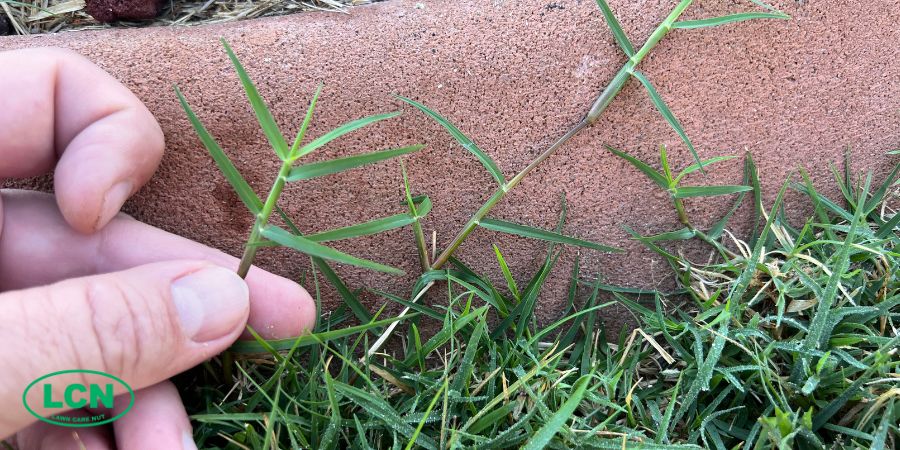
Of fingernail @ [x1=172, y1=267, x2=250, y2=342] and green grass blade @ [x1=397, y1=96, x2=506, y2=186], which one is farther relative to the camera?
green grass blade @ [x1=397, y1=96, x2=506, y2=186]

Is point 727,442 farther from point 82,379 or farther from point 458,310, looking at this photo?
point 82,379

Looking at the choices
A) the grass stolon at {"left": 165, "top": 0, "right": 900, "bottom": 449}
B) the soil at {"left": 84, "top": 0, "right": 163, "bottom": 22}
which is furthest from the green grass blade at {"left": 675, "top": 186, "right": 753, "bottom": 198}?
the soil at {"left": 84, "top": 0, "right": 163, "bottom": 22}

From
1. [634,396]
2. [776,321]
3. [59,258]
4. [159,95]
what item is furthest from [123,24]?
[776,321]

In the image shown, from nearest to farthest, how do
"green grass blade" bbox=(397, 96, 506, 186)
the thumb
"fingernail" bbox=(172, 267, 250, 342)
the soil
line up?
1. the thumb
2. "fingernail" bbox=(172, 267, 250, 342)
3. "green grass blade" bbox=(397, 96, 506, 186)
4. the soil

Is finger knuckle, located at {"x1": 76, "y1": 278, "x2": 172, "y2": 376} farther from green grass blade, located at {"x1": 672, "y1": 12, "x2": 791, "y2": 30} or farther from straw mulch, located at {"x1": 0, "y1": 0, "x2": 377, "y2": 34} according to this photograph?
green grass blade, located at {"x1": 672, "y1": 12, "x2": 791, "y2": 30}

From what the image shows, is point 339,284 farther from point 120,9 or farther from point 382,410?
point 120,9

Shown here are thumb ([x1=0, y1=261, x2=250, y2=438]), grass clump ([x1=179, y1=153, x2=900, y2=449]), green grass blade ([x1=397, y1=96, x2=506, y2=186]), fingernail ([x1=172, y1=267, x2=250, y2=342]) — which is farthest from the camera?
green grass blade ([x1=397, y1=96, x2=506, y2=186])

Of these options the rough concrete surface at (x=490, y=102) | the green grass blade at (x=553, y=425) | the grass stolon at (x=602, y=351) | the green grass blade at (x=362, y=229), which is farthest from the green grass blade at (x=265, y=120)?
the green grass blade at (x=553, y=425)
